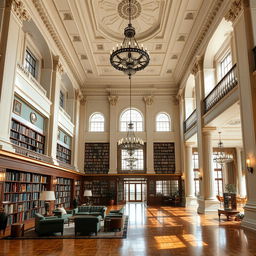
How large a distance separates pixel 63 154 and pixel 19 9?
26.9 ft

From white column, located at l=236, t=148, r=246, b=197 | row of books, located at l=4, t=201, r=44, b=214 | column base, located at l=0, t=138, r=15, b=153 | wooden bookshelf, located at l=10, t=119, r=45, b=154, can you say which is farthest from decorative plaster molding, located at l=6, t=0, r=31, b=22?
white column, located at l=236, t=148, r=246, b=197

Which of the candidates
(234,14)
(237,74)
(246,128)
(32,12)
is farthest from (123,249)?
(32,12)

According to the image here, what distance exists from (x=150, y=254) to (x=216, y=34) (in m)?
8.89

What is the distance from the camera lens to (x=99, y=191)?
17047 mm

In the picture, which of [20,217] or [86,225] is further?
[20,217]

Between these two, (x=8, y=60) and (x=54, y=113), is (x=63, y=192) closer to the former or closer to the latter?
(x=54, y=113)

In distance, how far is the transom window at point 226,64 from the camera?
1170 centimetres

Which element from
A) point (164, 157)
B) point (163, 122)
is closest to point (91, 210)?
point (164, 157)

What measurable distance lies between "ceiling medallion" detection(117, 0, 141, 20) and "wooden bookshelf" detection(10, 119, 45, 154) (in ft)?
20.1

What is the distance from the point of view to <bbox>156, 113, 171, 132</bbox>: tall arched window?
59.7 ft

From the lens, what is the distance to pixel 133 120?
60.0 ft

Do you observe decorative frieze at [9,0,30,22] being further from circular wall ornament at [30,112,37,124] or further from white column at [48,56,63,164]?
white column at [48,56,63,164]

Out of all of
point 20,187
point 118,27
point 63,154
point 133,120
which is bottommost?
point 20,187

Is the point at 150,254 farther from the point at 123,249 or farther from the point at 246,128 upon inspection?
the point at 246,128
